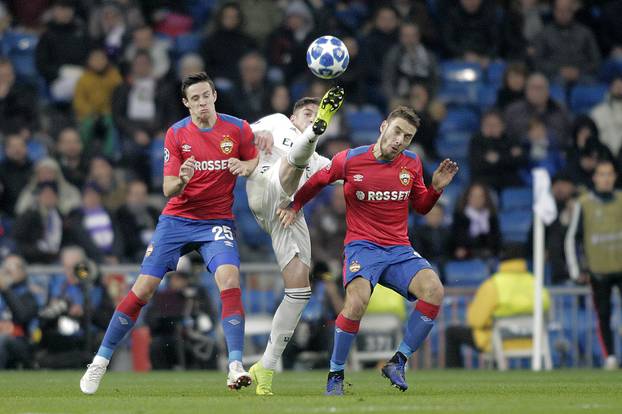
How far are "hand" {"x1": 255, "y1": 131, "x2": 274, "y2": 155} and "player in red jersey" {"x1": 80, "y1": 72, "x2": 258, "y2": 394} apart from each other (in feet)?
1.79

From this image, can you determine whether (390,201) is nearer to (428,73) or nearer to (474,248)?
(474,248)

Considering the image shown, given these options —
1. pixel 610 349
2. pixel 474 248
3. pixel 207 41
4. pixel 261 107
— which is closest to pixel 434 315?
pixel 610 349

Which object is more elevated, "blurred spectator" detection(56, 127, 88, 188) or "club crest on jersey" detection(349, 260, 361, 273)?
"blurred spectator" detection(56, 127, 88, 188)

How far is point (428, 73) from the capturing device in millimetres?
22031

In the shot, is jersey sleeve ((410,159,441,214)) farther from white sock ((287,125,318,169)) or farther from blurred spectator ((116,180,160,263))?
blurred spectator ((116,180,160,263))

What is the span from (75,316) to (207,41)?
19.1ft

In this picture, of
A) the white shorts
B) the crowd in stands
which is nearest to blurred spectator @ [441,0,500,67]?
the crowd in stands

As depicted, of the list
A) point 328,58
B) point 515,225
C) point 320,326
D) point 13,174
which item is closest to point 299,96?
point 515,225

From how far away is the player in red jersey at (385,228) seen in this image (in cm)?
1134

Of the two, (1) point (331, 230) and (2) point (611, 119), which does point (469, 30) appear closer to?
(2) point (611, 119)

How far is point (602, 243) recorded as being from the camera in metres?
17.4

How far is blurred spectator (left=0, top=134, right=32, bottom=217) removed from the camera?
19500 mm

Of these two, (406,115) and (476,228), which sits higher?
(406,115)

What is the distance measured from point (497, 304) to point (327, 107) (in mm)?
7449
